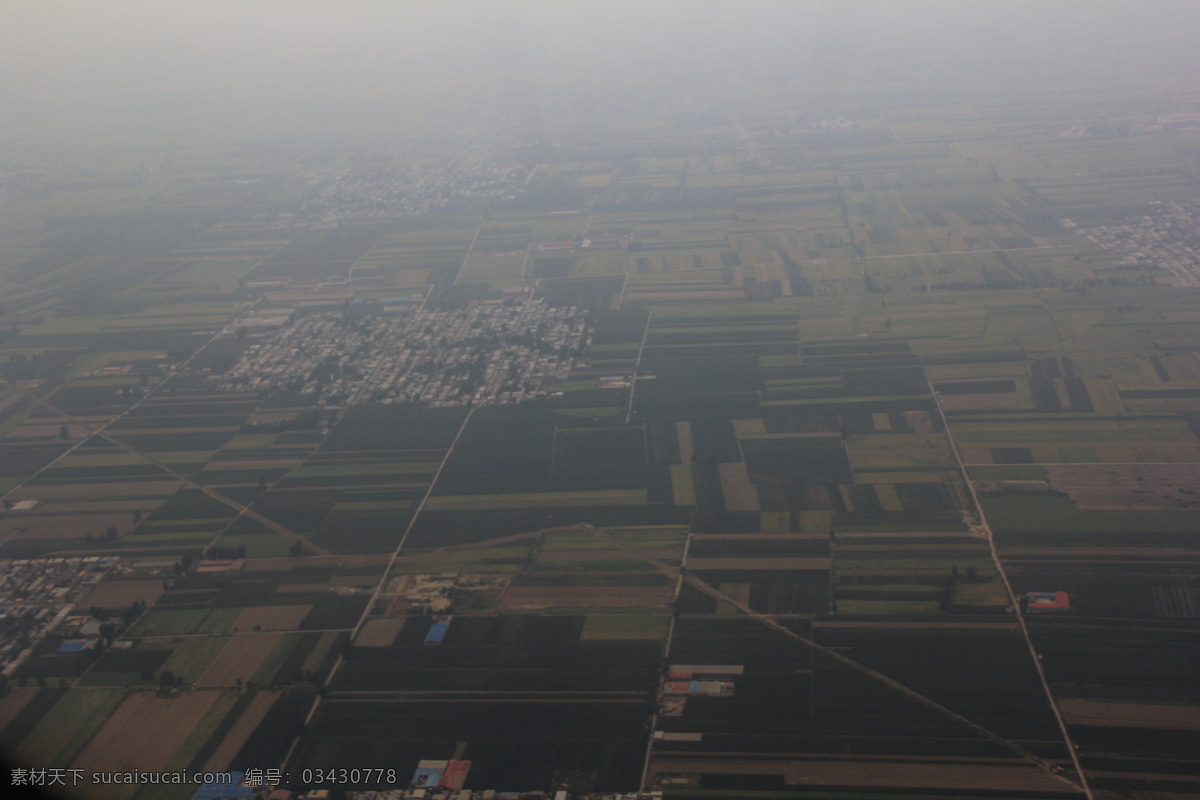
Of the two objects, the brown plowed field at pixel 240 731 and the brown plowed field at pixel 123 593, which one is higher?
the brown plowed field at pixel 123 593

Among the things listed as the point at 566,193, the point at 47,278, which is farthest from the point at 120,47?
the point at 566,193

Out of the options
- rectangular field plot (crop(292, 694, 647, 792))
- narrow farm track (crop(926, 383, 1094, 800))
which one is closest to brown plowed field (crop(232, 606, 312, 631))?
rectangular field plot (crop(292, 694, 647, 792))

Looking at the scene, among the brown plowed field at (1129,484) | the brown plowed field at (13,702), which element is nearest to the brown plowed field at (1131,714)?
the brown plowed field at (1129,484)

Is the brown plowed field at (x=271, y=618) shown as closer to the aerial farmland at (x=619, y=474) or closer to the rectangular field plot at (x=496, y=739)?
the aerial farmland at (x=619, y=474)

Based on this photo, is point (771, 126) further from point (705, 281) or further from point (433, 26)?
point (433, 26)

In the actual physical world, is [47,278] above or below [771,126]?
above
